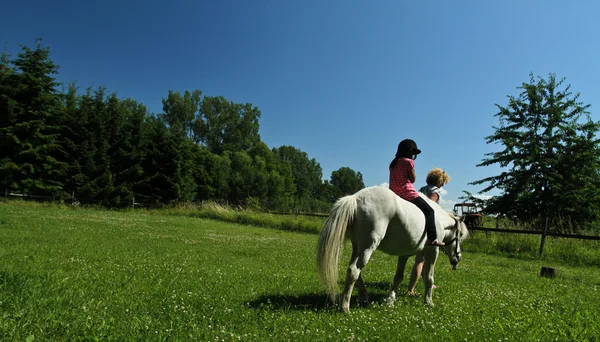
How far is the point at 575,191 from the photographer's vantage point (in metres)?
20.4

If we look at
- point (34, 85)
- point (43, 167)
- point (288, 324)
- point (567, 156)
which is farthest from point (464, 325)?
point (34, 85)

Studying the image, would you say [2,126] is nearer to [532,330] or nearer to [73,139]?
[73,139]

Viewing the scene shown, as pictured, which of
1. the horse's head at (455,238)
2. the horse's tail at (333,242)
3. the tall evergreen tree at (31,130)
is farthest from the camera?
the tall evergreen tree at (31,130)

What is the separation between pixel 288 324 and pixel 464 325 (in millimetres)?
2487

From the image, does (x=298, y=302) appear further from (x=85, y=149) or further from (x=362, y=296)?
(x=85, y=149)

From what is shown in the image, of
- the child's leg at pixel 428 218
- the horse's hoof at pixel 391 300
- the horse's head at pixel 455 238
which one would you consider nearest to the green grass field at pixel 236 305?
the horse's hoof at pixel 391 300

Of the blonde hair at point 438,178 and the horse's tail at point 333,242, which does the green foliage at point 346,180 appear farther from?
the horse's tail at point 333,242

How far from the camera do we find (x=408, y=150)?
6.08 metres

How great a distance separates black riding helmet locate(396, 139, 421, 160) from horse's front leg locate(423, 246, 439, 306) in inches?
69.8

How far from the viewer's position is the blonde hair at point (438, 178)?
298 inches

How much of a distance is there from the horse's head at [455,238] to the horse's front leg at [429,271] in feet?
2.39

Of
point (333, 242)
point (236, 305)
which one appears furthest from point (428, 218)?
point (236, 305)

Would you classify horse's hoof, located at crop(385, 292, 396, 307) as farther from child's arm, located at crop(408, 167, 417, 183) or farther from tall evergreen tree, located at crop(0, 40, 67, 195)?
tall evergreen tree, located at crop(0, 40, 67, 195)

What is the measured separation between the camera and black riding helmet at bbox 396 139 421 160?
6.08 metres
